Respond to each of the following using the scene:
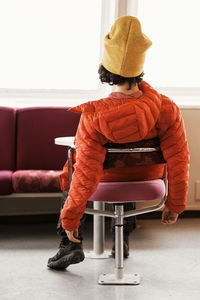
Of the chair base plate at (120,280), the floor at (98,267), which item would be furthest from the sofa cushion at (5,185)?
the chair base plate at (120,280)

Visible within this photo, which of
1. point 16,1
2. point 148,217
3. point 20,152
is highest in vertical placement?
point 16,1

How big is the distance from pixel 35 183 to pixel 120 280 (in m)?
1.15

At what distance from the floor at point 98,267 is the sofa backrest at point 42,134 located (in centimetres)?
52

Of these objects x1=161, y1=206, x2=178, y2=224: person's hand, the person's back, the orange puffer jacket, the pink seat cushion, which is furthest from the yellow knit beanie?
x1=161, y1=206, x2=178, y2=224: person's hand

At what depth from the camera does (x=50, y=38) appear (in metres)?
4.23

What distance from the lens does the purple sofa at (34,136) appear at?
3859 millimetres

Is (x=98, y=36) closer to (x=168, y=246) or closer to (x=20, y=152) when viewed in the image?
(x=20, y=152)

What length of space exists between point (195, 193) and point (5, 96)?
187 cm

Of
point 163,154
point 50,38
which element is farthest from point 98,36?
point 163,154

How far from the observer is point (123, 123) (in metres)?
2.05

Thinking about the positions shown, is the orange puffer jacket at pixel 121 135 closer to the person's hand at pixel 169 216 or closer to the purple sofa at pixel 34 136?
the person's hand at pixel 169 216

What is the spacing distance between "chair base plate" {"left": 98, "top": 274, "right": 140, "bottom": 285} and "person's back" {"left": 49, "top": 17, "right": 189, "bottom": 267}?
1.44 ft

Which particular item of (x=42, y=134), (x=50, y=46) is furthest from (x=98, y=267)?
(x=50, y=46)

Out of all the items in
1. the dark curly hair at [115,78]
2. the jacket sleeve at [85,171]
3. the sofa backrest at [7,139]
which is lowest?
the sofa backrest at [7,139]
